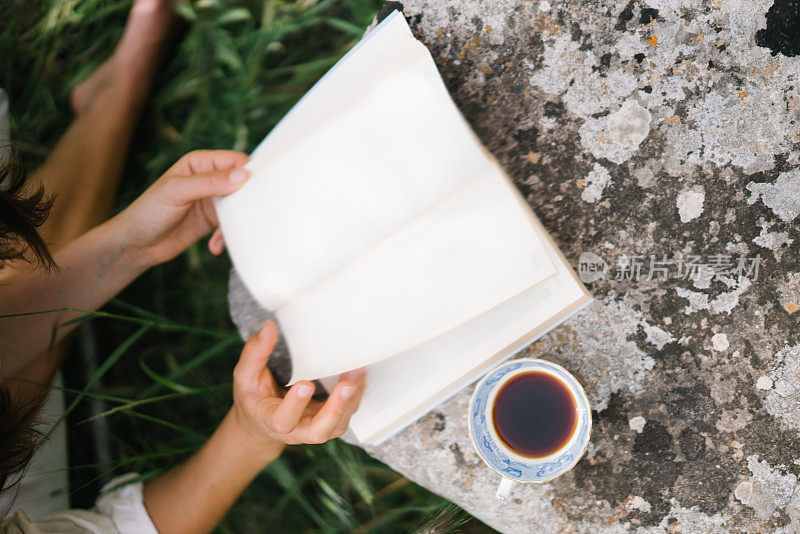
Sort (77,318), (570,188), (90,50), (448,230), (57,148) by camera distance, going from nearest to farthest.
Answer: (448,230)
(570,188)
(77,318)
(57,148)
(90,50)

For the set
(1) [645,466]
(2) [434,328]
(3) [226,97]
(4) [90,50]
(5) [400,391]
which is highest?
(4) [90,50]

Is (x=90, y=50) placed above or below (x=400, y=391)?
above

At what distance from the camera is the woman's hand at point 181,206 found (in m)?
0.89

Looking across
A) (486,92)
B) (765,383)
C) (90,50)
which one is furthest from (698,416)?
(90,50)

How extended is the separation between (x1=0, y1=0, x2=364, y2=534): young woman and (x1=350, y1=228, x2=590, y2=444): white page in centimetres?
4

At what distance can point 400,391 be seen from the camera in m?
0.89

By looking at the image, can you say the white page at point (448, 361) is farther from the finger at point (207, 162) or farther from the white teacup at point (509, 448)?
the finger at point (207, 162)

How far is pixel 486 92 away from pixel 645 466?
0.64m

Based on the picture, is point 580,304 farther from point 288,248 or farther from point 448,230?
point 288,248

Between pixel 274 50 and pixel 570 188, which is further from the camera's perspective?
pixel 274 50

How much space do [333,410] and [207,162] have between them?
469 mm

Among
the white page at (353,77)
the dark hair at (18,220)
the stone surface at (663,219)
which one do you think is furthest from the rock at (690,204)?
the dark hair at (18,220)

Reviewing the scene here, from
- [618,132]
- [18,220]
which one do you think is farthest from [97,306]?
[618,132]

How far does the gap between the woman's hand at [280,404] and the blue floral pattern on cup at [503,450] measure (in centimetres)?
19
